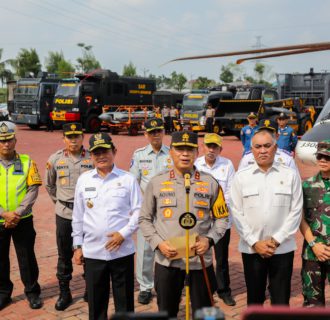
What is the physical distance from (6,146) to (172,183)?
1935 mm

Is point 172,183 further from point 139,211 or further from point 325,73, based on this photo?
point 325,73

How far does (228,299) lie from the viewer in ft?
14.8

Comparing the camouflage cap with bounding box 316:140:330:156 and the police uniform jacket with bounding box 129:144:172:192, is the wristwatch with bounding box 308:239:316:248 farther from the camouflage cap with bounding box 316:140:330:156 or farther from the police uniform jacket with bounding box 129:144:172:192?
the police uniform jacket with bounding box 129:144:172:192

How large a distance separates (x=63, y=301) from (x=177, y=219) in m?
1.95

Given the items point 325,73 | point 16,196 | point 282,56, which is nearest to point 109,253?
point 16,196

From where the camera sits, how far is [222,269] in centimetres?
467

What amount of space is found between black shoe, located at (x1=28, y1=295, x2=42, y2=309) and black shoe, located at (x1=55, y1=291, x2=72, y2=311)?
0.17 metres

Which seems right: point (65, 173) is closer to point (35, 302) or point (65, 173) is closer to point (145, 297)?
point (35, 302)

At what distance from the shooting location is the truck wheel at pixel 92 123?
2425cm

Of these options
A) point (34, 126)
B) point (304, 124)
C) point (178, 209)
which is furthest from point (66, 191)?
point (34, 126)

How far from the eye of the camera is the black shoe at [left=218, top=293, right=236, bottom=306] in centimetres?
448

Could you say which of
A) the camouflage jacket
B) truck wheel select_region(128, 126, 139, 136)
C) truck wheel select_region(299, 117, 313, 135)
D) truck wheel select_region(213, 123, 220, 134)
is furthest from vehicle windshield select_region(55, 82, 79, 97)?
the camouflage jacket

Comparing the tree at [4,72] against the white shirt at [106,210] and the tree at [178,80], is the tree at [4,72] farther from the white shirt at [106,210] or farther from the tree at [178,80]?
the white shirt at [106,210]

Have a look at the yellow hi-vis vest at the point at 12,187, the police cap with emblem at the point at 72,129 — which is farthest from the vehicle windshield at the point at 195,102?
the yellow hi-vis vest at the point at 12,187
